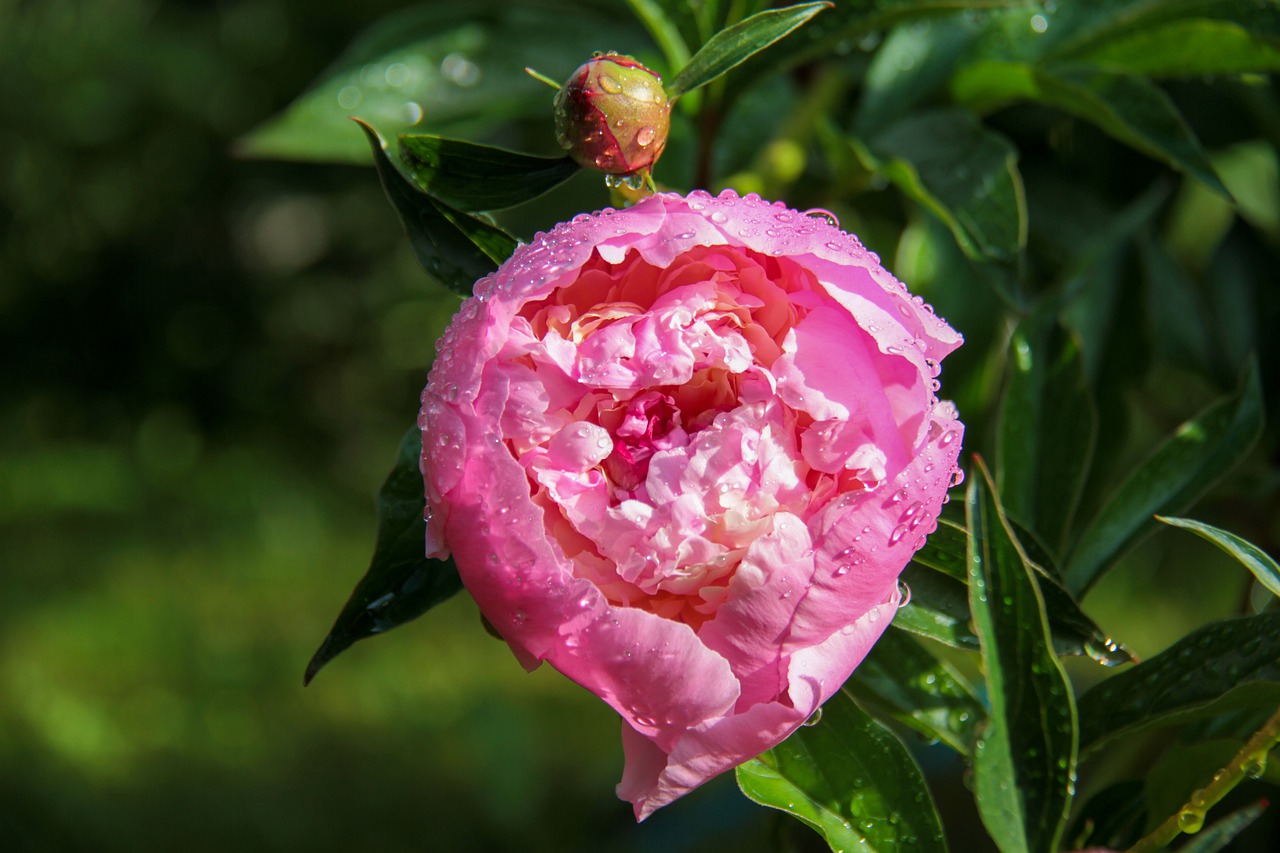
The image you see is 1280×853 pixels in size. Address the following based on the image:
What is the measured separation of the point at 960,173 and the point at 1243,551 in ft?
1.07

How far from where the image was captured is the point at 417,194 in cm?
57

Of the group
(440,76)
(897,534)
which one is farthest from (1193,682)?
(440,76)

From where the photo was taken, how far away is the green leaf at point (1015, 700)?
47 cm

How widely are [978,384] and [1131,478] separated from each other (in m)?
0.17

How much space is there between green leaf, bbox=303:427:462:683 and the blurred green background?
1.29 ft

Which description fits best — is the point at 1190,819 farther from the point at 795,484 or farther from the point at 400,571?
the point at 400,571

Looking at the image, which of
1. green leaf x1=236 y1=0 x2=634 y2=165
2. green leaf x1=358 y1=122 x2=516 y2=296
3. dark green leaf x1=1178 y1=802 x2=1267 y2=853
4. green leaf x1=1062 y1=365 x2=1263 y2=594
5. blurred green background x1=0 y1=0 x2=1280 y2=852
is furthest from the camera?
blurred green background x1=0 y1=0 x2=1280 y2=852

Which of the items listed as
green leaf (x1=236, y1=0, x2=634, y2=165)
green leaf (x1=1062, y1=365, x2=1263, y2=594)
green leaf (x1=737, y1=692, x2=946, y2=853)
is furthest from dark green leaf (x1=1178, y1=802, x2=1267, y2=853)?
green leaf (x1=236, y1=0, x2=634, y2=165)

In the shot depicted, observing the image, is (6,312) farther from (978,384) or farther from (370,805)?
(978,384)

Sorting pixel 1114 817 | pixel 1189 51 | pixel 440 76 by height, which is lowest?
pixel 1114 817

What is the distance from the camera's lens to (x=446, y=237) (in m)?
0.57

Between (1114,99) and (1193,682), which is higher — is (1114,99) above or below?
above

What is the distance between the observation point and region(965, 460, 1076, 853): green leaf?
1.55ft

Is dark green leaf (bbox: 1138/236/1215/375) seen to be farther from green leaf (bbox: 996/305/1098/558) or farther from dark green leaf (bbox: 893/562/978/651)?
dark green leaf (bbox: 893/562/978/651)
